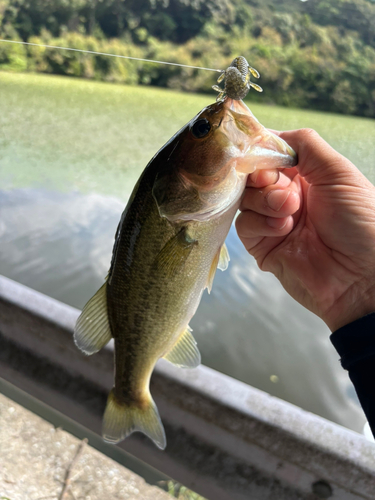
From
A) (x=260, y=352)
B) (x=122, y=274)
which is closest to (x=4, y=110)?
(x=260, y=352)

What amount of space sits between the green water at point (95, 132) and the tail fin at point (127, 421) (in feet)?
19.9

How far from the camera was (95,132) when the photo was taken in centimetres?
1114

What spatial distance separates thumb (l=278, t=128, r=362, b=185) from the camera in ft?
4.75

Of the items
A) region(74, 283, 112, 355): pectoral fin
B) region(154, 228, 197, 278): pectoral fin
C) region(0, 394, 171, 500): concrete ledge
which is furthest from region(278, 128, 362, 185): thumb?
region(0, 394, 171, 500): concrete ledge

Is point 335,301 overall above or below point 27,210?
above

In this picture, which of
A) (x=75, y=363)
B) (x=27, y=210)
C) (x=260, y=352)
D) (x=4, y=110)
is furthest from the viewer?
(x=4, y=110)

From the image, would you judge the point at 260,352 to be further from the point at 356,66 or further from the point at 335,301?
the point at 356,66

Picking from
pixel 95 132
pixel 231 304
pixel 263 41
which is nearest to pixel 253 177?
pixel 231 304

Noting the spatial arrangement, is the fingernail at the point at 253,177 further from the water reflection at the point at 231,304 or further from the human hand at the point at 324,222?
the water reflection at the point at 231,304

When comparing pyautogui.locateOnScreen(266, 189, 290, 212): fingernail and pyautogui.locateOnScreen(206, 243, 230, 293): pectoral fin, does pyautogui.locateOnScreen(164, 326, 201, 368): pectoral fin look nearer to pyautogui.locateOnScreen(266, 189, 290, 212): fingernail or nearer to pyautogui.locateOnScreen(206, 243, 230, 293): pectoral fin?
pyautogui.locateOnScreen(206, 243, 230, 293): pectoral fin

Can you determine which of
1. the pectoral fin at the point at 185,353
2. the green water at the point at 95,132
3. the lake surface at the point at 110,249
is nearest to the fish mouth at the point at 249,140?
the pectoral fin at the point at 185,353

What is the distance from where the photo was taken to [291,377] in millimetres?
3662

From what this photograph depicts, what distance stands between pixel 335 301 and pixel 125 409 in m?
1.02

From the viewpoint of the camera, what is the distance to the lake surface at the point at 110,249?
3.72 m
